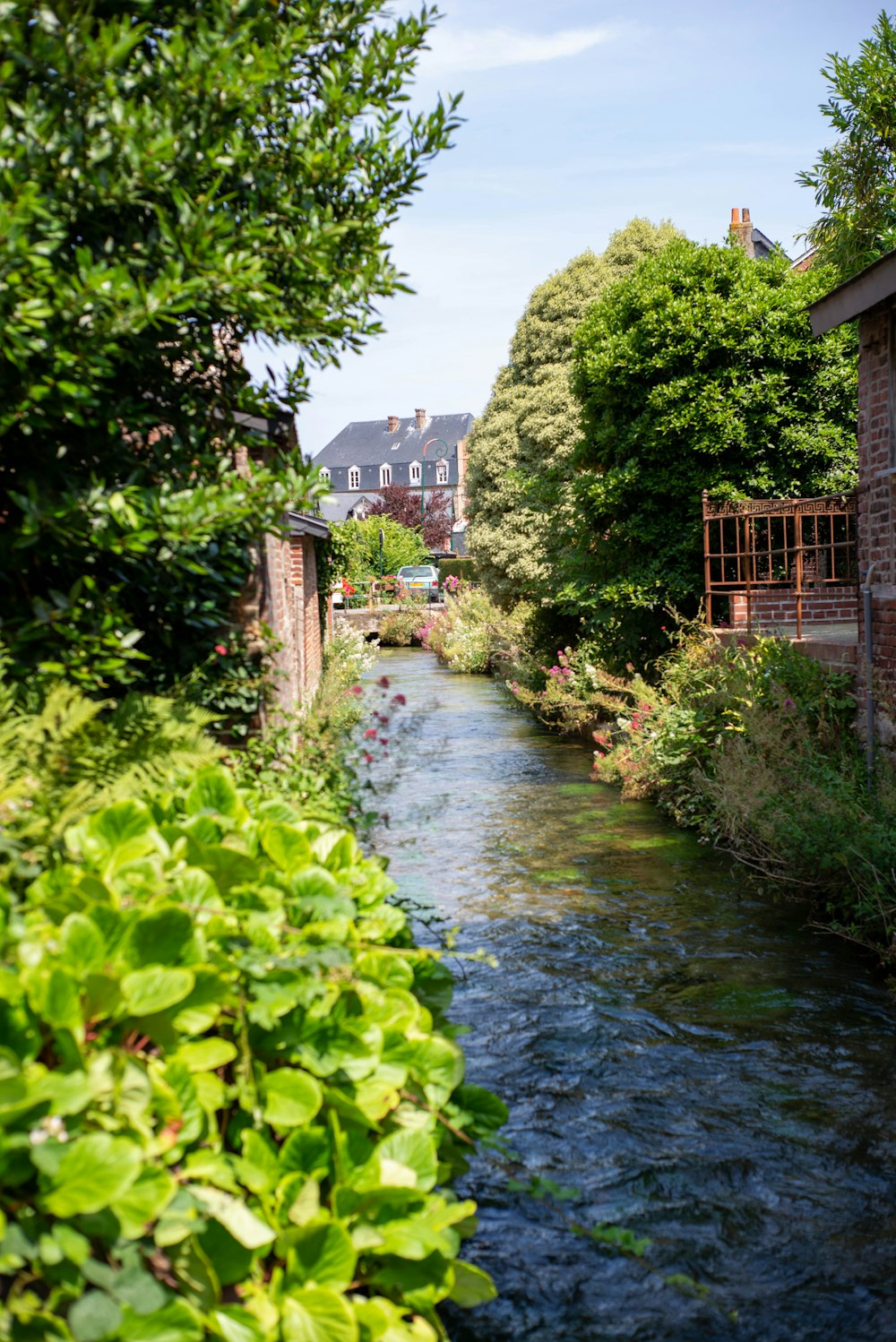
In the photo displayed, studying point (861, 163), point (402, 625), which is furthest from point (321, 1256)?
point (402, 625)

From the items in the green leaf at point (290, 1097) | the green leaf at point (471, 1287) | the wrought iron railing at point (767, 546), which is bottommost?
the green leaf at point (471, 1287)

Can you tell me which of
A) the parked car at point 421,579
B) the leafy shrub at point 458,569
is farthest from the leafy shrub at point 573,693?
the parked car at point 421,579

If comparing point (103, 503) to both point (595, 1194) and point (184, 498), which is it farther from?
point (595, 1194)

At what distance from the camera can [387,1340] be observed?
2721mm

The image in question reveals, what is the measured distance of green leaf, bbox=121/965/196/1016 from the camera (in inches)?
96.9

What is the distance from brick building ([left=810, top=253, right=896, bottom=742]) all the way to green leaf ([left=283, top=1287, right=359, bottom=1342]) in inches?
245

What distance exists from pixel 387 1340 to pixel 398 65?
4.69 metres

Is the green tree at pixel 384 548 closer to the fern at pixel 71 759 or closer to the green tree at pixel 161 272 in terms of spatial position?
the green tree at pixel 161 272

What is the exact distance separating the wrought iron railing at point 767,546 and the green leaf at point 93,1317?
390 inches

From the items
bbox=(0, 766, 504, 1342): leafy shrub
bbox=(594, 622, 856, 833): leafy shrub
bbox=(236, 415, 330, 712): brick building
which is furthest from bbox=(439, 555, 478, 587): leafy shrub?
bbox=(0, 766, 504, 1342): leafy shrub

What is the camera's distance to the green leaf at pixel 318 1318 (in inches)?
99.6

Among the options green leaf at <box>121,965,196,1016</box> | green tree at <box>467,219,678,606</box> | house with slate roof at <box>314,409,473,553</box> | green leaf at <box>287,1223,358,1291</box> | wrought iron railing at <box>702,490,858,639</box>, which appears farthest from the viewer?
house with slate roof at <box>314,409,473,553</box>

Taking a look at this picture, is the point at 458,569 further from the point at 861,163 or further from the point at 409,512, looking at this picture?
the point at 861,163

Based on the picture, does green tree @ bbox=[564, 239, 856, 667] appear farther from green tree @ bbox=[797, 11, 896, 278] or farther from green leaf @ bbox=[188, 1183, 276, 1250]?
green leaf @ bbox=[188, 1183, 276, 1250]
